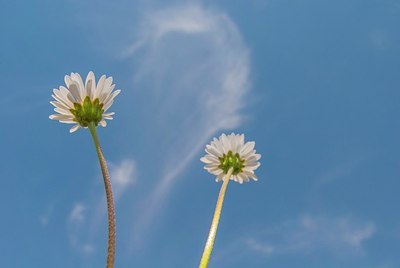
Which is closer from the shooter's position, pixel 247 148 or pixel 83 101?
pixel 83 101

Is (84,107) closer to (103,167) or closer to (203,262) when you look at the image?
(103,167)

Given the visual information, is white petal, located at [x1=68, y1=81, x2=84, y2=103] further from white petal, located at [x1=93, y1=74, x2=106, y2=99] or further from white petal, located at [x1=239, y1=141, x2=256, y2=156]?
white petal, located at [x1=239, y1=141, x2=256, y2=156]

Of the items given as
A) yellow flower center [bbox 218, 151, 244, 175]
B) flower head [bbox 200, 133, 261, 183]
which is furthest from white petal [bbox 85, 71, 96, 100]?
yellow flower center [bbox 218, 151, 244, 175]

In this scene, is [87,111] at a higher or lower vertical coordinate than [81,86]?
lower

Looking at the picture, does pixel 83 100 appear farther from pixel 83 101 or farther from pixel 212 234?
pixel 212 234

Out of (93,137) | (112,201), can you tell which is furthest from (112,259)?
(93,137)

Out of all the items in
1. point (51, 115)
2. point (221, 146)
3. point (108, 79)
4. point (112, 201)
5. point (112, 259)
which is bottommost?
point (112, 259)

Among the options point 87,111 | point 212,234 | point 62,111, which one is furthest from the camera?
point 62,111

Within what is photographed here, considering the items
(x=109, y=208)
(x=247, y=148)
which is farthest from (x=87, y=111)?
(x=247, y=148)
